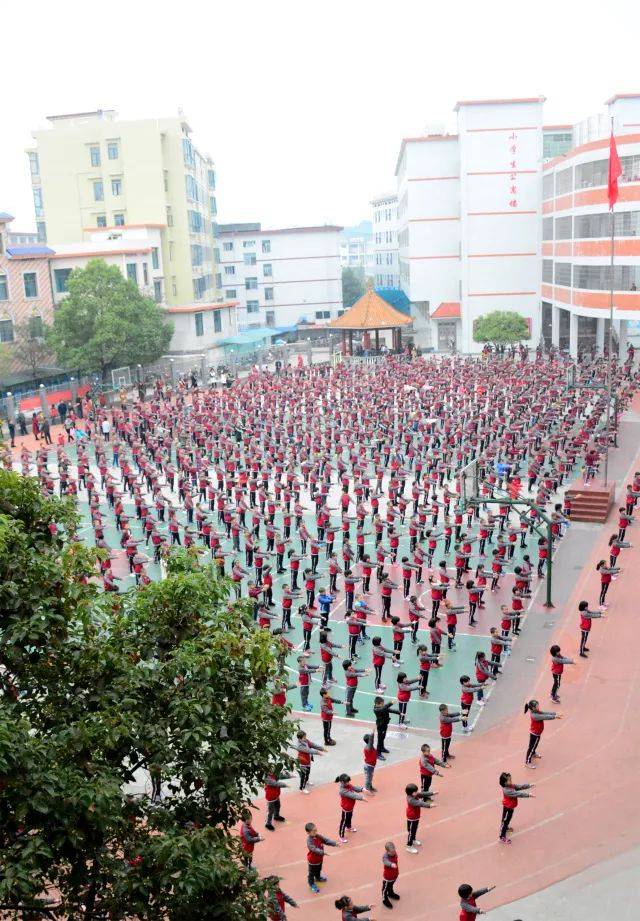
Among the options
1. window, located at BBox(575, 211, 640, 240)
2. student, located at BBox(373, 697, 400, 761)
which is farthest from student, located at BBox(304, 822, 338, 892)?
window, located at BBox(575, 211, 640, 240)

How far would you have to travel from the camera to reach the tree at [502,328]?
48.7 metres

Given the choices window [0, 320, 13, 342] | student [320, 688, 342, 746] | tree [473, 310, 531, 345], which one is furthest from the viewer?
tree [473, 310, 531, 345]

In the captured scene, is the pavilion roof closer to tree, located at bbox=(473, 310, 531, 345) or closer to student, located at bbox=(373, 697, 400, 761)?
tree, located at bbox=(473, 310, 531, 345)

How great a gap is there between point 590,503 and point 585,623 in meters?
9.18

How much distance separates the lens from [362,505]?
22328mm

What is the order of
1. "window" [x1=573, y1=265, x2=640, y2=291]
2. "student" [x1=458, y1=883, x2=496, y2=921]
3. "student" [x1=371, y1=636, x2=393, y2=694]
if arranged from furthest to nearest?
"window" [x1=573, y1=265, x2=640, y2=291], "student" [x1=371, y1=636, x2=393, y2=694], "student" [x1=458, y1=883, x2=496, y2=921]

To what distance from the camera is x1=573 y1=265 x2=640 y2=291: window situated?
38.2m

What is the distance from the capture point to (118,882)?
6156 millimetres

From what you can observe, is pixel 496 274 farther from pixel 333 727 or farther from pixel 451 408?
pixel 333 727

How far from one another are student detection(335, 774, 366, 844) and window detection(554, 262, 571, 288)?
38.8 m

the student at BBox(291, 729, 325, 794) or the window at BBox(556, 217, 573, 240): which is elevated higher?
the window at BBox(556, 217, 573, 240)

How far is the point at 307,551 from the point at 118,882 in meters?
15.2

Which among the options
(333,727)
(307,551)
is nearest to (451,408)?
(307,551)

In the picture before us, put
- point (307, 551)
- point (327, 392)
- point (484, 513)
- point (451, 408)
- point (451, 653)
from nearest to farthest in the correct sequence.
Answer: point (451, 653) → point (307, 551) → point (484, 513) → point (451, 408) → point (327, 392)
